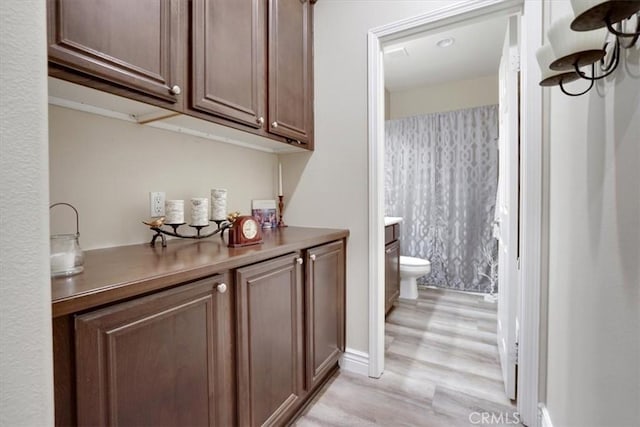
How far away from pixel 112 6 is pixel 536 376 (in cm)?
229

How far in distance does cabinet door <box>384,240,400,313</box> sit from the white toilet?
174 millimetres

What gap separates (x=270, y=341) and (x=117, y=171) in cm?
97

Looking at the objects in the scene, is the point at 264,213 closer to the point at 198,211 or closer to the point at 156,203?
the point at 198,211

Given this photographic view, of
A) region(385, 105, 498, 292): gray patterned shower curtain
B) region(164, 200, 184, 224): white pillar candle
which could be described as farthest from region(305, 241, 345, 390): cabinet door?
region(385, 105, 498, 292): gray patterned shower curtain

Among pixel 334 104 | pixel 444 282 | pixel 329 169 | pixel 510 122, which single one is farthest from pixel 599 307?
pixel 444 282

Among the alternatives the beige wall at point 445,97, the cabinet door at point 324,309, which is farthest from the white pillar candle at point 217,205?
the beige wall at point 445,97

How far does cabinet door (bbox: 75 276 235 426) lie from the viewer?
2.21 ft

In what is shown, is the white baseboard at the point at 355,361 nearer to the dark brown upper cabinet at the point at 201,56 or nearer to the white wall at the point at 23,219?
the dark brown upper cabinet at the point at 201,56

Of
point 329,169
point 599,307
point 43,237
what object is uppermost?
point 329,169

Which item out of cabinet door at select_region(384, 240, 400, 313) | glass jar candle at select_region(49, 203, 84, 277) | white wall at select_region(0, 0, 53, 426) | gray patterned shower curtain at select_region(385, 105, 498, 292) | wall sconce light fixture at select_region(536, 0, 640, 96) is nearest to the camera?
white wall at select_region(0, 0, 53, 426)

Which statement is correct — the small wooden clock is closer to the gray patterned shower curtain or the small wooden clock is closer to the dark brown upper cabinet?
the dark brown upper cabinet

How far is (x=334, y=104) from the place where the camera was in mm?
1875

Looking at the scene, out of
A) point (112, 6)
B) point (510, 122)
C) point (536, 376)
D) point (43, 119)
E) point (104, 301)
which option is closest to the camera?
point (43, 119)

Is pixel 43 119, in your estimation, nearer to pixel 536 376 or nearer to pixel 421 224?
pixel 536 376
